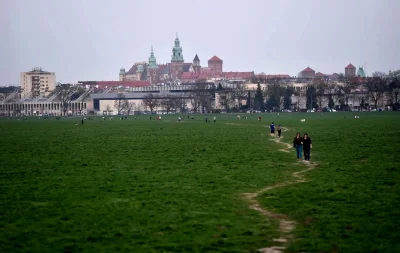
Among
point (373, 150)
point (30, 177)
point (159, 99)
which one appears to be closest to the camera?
point (30, 177)

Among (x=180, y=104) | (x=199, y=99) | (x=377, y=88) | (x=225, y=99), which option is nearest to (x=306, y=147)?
(x=377, y=88)

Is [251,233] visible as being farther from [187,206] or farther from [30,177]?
[30,177]

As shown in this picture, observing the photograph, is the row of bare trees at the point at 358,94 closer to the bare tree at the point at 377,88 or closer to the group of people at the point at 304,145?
the bare tree at the point at 377,88

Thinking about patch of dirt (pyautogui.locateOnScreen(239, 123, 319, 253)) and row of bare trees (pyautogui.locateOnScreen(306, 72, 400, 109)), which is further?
row of bare trees (pyautogui.locateOnScreen(306, 72, 400, 109))

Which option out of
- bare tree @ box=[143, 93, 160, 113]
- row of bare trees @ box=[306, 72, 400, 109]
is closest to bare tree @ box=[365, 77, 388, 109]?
row of bare trees @ box=[306, 72, 400, 109]

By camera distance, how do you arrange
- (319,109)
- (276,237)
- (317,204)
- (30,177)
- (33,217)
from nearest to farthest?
(276,237), (33,217), (317,204), (30,177), (319,109)

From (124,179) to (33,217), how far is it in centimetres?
671

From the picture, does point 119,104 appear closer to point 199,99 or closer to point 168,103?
point 168,103

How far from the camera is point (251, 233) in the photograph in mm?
13867

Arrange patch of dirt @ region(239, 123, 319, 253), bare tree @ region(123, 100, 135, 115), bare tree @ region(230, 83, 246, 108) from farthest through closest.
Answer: bare tree @ region(123, 100, 135, 115) < bare tree @ region(230, 83, 246, 108) < patch of dirt @ region(239, 123, 319, 253)

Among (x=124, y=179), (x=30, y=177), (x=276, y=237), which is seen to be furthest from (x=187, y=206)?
(x=30, y=177)

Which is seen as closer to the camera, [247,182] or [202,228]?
[202,228]

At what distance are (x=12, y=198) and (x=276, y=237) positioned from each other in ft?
25.8

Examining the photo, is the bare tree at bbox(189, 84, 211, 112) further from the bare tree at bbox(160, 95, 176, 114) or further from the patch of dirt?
the patch of dirt
